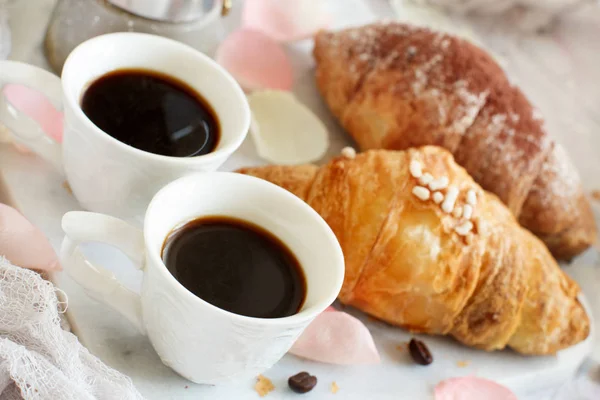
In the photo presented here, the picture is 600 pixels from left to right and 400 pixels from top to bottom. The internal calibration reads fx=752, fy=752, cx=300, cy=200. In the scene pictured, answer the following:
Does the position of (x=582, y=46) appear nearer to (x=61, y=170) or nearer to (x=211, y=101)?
(x=211, y=101)

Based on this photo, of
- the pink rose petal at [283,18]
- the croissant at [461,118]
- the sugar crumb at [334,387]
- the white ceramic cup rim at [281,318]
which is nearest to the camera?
the white ceramic cup rim at [281,318]

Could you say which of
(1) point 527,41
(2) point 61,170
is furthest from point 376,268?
(1) point 527,41

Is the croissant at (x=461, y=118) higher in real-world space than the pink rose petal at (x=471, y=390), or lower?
higher

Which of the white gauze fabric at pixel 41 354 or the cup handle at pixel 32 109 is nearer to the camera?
the white gauze fabric at pixel 41 354

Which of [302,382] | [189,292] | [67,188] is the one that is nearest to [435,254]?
[302,382]

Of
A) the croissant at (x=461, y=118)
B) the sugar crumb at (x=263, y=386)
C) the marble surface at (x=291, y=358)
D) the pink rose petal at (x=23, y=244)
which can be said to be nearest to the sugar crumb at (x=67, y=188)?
the marble surface at (x=291, y=358)

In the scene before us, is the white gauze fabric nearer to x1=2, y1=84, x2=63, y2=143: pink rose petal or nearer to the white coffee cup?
the white coffee cup

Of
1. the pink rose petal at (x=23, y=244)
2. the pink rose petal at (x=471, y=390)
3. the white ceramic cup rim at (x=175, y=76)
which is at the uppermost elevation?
the white ceramic cup rim at (x=175, y=76)

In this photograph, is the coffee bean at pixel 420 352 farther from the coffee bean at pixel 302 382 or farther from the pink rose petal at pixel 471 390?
the coffee bean at pixel 302 382
